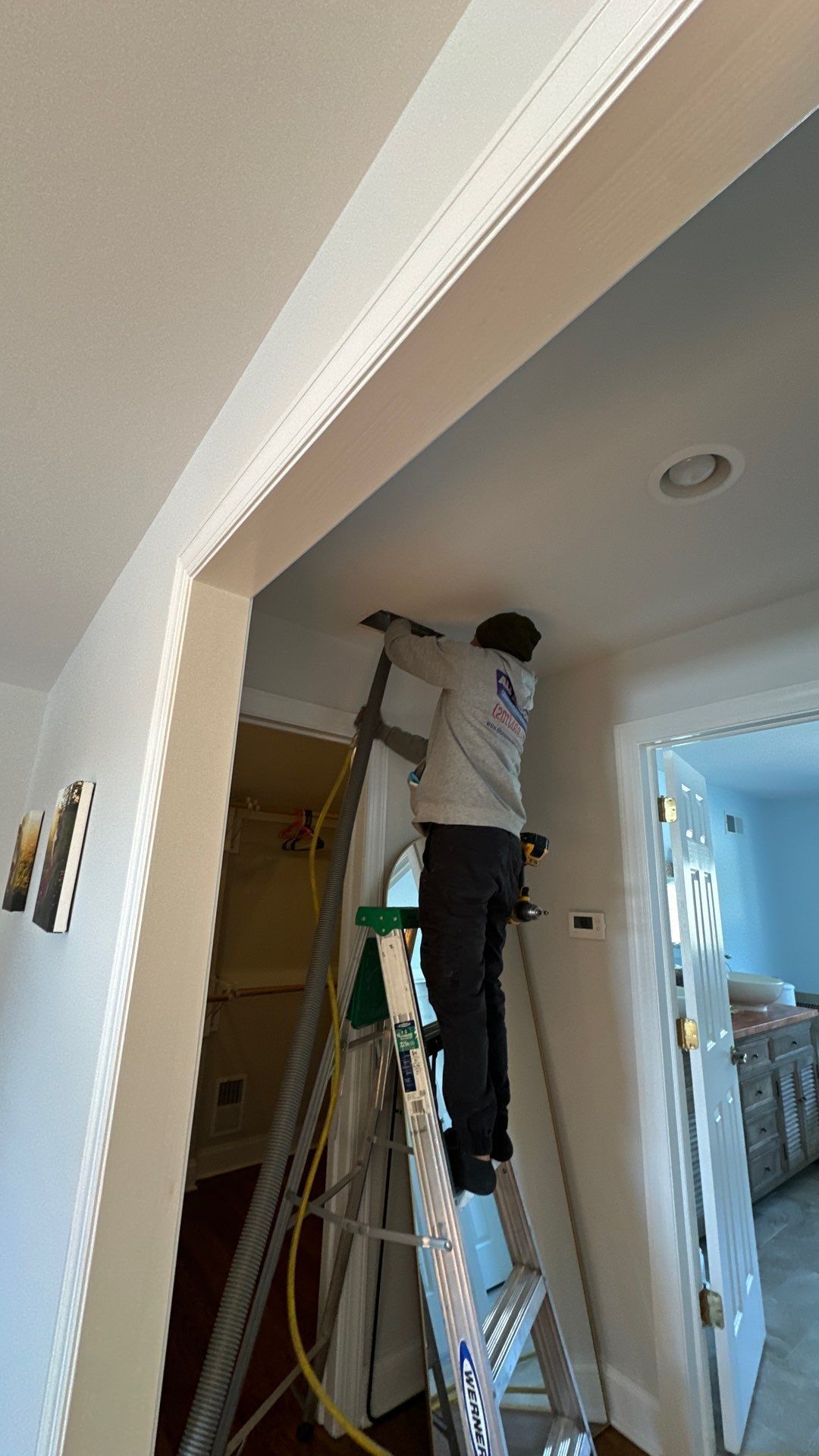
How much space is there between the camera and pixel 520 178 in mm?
487

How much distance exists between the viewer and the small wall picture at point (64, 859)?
1423mm

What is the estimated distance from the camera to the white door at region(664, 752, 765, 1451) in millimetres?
1811

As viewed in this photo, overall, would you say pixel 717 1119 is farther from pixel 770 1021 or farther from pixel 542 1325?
pixel 770 1021

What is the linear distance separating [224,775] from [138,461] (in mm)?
717

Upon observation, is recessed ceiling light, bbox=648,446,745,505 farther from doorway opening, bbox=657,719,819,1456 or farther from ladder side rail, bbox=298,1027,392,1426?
ladder side rail, bbox=298,1027,392,1426

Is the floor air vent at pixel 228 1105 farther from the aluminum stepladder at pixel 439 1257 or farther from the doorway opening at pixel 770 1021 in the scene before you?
the doorway opening at pixel 770 1021

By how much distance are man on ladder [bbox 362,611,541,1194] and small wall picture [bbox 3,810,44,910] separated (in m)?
1.33

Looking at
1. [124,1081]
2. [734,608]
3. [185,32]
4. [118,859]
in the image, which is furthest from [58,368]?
[734,608]

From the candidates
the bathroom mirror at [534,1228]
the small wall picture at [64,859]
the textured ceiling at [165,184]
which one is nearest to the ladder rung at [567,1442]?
the bathroom mirror at [534,1228]

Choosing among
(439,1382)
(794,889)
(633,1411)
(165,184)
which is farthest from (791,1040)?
(165,184)

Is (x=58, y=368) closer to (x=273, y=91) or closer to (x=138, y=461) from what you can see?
(x=138, y=461)

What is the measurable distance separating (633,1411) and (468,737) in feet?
6.48

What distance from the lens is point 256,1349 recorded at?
2.07m

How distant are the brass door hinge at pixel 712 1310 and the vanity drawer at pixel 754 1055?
1499mm
